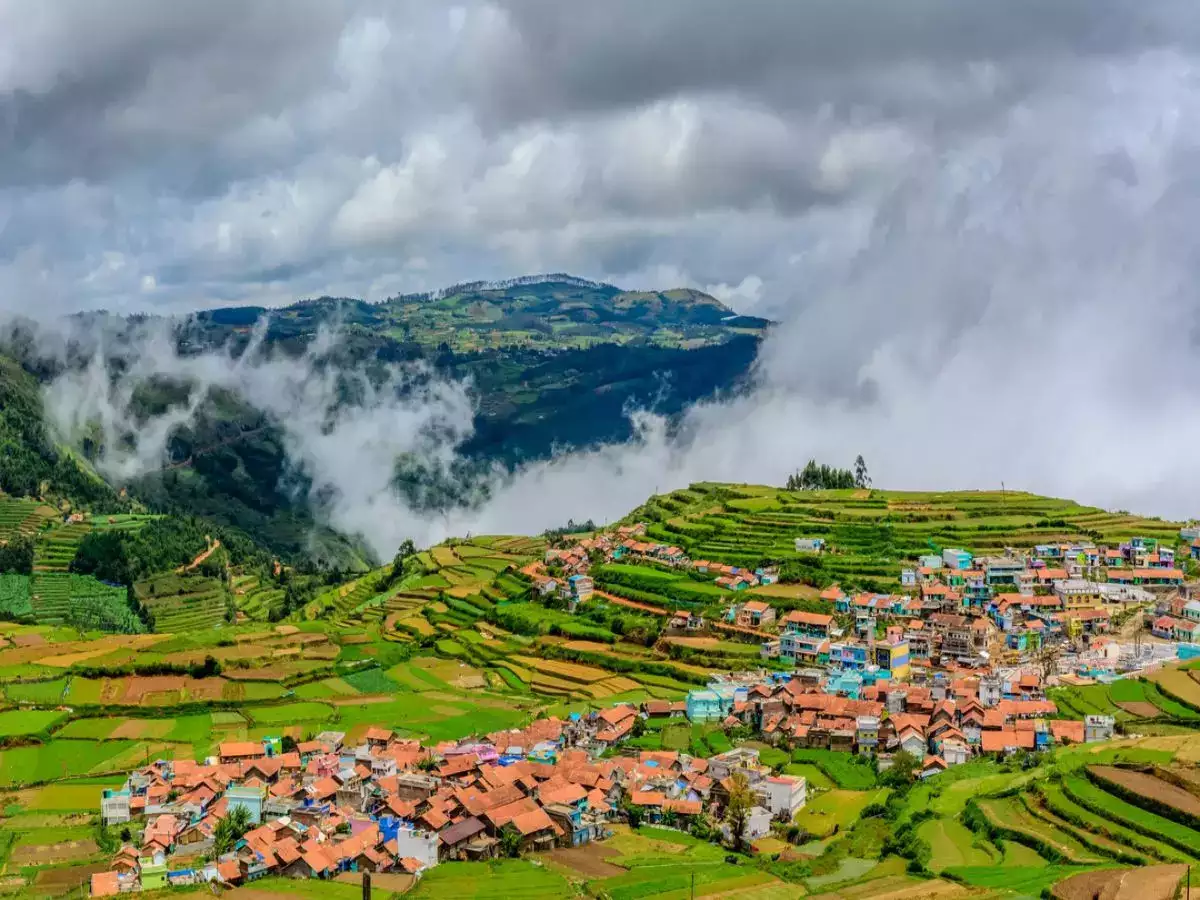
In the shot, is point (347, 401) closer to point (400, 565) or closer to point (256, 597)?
point (256, 597)

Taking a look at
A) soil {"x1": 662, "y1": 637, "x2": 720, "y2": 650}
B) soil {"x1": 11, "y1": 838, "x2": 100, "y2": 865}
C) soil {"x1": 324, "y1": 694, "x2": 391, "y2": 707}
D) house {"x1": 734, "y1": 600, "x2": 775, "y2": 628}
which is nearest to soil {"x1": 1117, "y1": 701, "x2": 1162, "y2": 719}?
house {"x1": 734, "y1": 600, "x2": 775, "y2": 628}

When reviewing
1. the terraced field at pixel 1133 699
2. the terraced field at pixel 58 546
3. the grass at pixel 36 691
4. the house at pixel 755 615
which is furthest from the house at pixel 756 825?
the terraced field at pixel 58 546

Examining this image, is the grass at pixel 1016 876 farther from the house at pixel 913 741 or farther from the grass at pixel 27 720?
the grass at pixel 27 720

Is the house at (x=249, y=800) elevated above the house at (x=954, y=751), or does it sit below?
below

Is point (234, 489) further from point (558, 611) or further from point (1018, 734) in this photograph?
point (1018, 734)

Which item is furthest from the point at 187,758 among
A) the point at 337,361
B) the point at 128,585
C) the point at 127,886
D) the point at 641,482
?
the point at 337,361

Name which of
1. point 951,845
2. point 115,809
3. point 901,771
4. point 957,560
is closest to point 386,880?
point 115,809

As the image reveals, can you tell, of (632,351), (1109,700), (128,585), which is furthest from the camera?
(632,351)
